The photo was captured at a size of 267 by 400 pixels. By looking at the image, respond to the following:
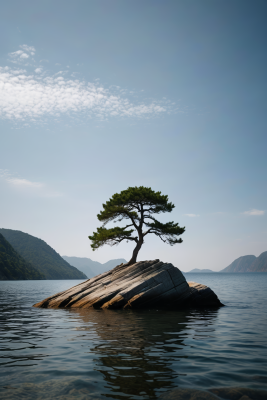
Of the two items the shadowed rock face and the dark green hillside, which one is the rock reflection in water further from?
the dark green hillside

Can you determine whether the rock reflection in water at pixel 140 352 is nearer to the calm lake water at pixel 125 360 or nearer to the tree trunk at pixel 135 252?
the calm lake water at pixel 125 360

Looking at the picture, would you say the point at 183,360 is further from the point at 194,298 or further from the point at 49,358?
the point at 194,298

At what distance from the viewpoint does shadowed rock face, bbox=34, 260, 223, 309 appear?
23875 mm

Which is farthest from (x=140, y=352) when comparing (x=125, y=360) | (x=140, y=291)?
(x=140, y=291)

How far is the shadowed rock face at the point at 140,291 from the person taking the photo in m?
23.9

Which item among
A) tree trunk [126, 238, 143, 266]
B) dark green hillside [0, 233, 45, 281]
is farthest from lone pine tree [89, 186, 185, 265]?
dark green hillside [0, 233, 45, 281]

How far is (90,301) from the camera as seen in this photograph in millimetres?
25141

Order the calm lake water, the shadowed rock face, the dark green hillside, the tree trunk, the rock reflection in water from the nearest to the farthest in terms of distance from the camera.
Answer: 1. the calm lake water
2. the rock reflection in water
3. the shadowed rock face
4. the tree trunk
5. the dark green hillside

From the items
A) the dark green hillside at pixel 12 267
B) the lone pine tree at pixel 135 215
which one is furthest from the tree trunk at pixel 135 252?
the dark green hillside at pixel 12 267

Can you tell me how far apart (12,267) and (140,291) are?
160 meters

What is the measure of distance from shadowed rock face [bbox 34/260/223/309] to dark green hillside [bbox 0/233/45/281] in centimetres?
14214

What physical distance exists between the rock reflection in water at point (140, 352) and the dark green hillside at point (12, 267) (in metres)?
156

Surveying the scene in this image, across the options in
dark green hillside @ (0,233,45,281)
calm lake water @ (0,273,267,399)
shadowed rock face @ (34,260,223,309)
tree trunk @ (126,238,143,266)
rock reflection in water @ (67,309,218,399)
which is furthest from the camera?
dark green hillside @ (0,233,45,281)

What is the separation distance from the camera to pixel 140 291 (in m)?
24.0
